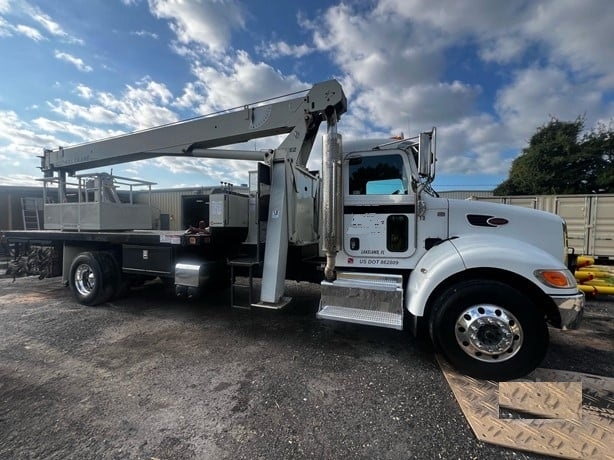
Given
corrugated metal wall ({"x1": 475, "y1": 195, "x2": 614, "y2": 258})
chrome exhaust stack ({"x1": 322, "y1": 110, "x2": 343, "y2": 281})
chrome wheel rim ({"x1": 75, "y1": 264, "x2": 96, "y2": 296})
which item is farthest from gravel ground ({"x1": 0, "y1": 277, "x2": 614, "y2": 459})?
corrugated metal wall ({"x1": 475, "y1": 195, "x2": 614, "y2": 258})

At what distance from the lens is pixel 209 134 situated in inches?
198

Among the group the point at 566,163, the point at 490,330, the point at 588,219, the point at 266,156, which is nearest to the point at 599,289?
the point at 490,330

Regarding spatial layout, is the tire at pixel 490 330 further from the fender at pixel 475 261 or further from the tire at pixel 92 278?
the tire at pixel 92 278

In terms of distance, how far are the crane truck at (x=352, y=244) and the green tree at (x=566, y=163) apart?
25724 millimetres

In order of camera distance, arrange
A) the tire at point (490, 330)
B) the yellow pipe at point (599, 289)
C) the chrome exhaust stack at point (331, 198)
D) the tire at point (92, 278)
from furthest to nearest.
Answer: the tire at point (92, 278)
the yellow pipe at point (599, 289)
the chrome exhaust stack at point (331, 198)
the tire at point (490, 330)

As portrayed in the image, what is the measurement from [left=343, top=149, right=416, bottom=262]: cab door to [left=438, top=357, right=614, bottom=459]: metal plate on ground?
160 cm

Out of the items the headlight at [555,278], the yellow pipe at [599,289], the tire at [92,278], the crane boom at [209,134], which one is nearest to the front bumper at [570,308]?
→ the headlight at [555,278]

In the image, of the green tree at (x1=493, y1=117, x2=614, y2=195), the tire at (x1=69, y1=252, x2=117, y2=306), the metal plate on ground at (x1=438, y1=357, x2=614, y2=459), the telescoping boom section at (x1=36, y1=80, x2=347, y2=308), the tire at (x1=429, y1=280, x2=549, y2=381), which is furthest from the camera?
the green tree at (x1=493, y1=117, x2=614, y2=195)

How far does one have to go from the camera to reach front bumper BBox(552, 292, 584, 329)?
2873mm

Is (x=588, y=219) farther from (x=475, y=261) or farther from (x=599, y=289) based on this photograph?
(x=475, y=261)

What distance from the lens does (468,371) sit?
2969mm

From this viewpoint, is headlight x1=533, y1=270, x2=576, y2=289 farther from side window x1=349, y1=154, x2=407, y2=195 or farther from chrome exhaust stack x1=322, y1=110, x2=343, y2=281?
chrome exhaust stack x1=322, y1=110, x2=343, y2=281

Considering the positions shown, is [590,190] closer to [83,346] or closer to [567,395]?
[567,395]

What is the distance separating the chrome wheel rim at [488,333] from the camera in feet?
9.45
